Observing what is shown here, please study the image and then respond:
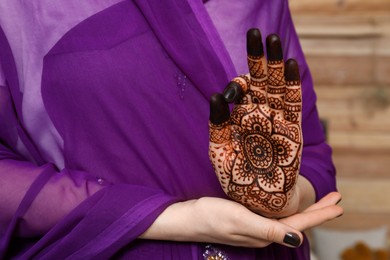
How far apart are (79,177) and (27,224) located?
0.08 m

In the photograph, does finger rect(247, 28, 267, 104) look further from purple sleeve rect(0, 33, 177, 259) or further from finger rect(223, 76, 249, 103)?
purple sleeve rect(0, 33, 177, 259)

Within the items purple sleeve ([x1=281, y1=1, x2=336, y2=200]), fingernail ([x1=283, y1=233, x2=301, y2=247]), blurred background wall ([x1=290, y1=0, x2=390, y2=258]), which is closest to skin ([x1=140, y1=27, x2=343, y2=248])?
fingernail ([x1=283, y1=233, x2=301, y2=247])

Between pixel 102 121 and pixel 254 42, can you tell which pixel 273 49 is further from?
pixel 102 121

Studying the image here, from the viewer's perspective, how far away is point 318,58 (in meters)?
2.42

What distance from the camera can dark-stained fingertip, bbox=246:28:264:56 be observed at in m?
0.73

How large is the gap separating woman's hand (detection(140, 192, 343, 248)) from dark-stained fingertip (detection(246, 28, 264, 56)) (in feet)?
0.59

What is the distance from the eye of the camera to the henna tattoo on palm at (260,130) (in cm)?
73

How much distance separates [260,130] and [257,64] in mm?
72

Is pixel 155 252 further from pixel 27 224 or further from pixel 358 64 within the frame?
pixel 358 64

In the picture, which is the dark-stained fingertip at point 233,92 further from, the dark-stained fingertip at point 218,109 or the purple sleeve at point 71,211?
the purple sleeve at point 71,211

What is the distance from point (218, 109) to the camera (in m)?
0.73

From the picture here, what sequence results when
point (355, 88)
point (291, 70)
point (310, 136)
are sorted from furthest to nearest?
point (355, 88) → point (310, 136) → point (291, 70)

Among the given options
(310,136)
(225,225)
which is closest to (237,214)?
(225,225)

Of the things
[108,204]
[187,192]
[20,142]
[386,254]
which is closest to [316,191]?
[187,192]
